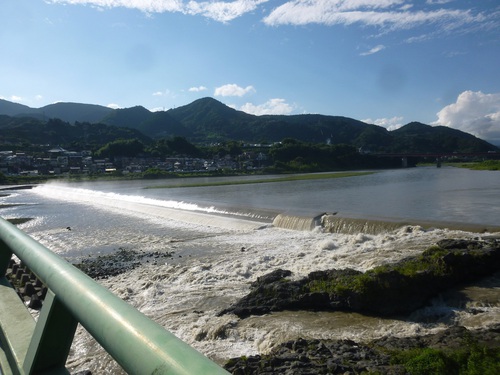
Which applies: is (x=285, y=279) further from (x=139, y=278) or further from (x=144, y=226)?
(x=144, y=226)

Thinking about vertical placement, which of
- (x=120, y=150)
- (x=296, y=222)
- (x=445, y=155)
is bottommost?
(x=296, y=222)

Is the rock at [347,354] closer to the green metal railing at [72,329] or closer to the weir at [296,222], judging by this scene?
the green metal railing at [72,329]

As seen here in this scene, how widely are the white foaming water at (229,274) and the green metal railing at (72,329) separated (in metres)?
4.68

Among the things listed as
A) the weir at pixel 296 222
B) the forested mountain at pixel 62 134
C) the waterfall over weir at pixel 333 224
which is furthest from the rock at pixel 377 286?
the forested mountain at pixel 62 134

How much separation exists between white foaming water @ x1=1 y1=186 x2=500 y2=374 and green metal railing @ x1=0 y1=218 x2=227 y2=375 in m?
4.68

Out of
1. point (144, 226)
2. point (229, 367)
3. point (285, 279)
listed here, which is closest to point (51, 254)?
point (229, 367)

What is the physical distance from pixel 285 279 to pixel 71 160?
90.5 meters

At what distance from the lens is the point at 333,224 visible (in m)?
14.6

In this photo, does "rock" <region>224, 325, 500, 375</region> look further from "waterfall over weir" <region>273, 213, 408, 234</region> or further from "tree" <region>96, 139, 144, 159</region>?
"tree" <region>96, 139, 144, 159</region>

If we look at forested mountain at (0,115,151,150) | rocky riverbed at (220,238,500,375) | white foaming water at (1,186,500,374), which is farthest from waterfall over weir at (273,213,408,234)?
forested mountain at (0,115,151,150)

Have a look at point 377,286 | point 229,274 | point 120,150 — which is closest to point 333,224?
point 229,274

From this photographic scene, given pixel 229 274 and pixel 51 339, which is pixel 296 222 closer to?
pixel 229 274

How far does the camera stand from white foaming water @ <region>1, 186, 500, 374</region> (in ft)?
21.6

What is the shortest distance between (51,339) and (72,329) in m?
0.07
